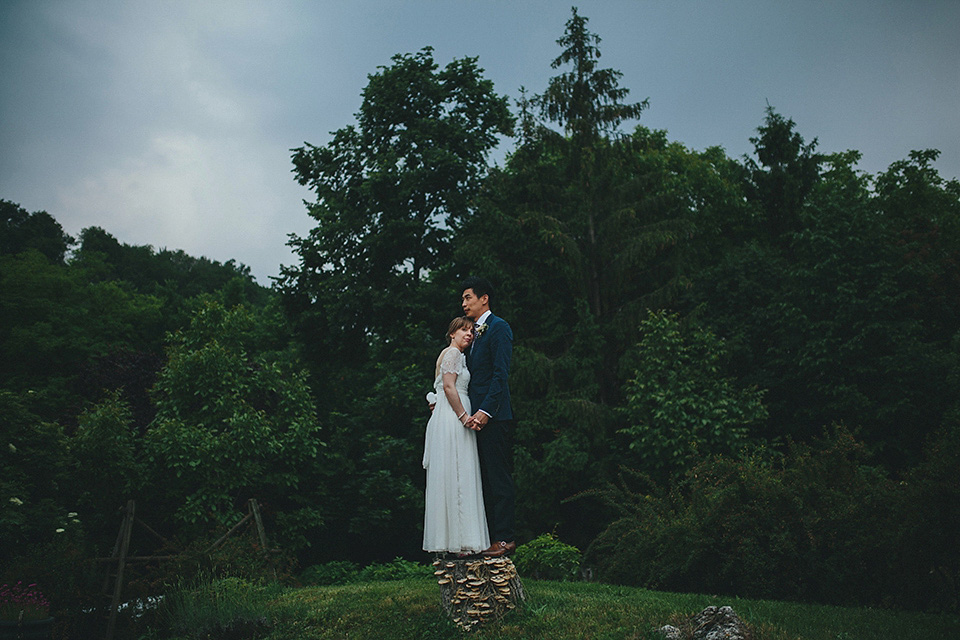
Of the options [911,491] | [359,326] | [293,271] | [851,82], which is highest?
[851,82]

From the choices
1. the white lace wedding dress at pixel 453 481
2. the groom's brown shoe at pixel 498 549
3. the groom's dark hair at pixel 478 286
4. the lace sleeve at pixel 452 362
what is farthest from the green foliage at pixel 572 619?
the groom's dark hair at pixel 478 286

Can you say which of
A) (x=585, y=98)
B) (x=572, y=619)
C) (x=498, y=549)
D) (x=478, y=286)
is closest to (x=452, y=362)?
(x=478, y=286)

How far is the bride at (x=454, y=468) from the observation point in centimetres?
636

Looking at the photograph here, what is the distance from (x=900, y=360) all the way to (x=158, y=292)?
39.1 metres

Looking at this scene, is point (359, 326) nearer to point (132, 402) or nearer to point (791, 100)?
point (132, 402)

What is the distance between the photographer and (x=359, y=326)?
23141 millimetres

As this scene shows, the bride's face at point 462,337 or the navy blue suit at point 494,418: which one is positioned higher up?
the bride's face at point 462,337

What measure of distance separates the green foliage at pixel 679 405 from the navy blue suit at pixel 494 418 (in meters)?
11.3

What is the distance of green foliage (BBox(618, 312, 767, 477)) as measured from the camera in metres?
17.8

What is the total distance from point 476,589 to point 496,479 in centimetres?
96

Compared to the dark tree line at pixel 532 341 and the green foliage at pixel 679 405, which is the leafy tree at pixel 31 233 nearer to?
the dark tree line at pixel 532 341

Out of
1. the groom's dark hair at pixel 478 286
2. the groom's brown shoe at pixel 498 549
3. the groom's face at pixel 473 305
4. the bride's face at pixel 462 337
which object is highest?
the groom's dark hair at pixel 478 286

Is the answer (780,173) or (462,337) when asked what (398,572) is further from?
(780,173)

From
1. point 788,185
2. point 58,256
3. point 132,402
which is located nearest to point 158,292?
point 58,256
